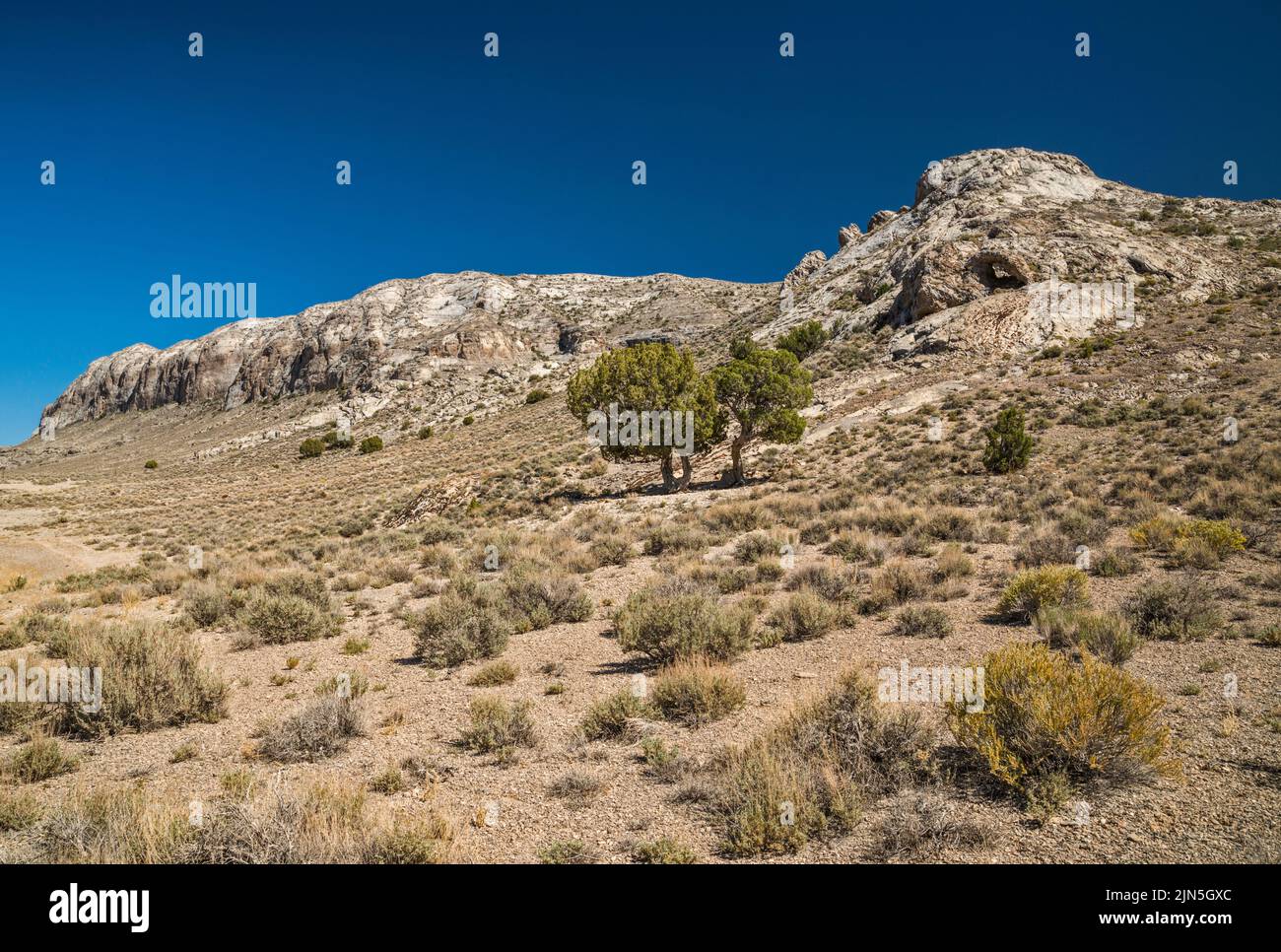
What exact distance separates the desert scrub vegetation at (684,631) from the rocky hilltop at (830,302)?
32551 mm

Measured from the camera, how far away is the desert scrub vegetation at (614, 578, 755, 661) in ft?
26.8

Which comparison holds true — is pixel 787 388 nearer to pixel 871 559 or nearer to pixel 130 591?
pixel 871 559

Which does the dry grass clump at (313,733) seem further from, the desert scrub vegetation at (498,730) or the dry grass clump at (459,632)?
the dry grass clump at (459,632)

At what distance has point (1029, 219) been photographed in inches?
1640

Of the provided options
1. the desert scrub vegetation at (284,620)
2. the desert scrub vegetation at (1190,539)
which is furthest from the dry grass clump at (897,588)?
the desert scrub vegetation at (284,620)

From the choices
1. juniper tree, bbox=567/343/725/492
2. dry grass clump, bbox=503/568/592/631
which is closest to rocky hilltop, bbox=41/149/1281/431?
juniper tree, bbox=567/343/725/492

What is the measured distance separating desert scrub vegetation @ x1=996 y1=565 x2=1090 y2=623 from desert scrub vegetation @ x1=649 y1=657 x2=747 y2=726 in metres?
4.71

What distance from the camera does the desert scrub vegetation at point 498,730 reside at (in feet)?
19.9

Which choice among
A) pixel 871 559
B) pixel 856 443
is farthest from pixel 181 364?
pixel 871 559

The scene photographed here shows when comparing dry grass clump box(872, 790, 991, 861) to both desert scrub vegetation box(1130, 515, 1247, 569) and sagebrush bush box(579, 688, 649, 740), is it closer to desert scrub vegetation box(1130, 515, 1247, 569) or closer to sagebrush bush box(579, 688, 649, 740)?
sagebrush bush box(579, 688, 649, 740)

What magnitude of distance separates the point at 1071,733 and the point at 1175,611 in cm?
471

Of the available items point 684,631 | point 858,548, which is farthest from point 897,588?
point 684,631

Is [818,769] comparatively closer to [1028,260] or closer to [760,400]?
[760,400]

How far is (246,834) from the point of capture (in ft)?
12.3
